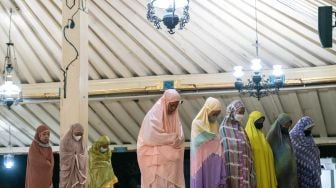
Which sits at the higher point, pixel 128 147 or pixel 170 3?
pixel 128 147

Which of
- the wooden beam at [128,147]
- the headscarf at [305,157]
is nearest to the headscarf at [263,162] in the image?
the headscarf at [305,157]

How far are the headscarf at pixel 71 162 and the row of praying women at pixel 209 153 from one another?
0.74m

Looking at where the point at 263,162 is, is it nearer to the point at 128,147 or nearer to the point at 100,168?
the point at 100,168

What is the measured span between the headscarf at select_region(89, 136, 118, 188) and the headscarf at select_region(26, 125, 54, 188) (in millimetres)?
891

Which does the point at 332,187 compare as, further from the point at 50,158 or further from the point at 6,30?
the point at 6,30

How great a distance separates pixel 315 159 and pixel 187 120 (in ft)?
18.3

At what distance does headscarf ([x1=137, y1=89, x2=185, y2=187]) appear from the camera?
16.2ft

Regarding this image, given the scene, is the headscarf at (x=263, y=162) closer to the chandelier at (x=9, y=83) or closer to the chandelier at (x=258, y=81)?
the chandelier at (x=258, y=81)

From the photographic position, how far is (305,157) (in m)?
5.71

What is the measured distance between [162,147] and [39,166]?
1222 mm

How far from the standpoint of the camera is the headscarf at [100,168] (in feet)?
20.9

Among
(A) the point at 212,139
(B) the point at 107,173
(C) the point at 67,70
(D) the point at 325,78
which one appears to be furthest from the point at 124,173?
(A) the point at 212,139

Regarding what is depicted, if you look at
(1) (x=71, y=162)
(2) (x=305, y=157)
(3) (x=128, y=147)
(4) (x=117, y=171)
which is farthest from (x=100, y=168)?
(4) (x=117, y=171)

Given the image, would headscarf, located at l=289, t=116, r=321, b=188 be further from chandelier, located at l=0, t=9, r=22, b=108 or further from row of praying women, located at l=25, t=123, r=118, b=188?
chandelier, located at l=0, t=9, r=22, b=108
